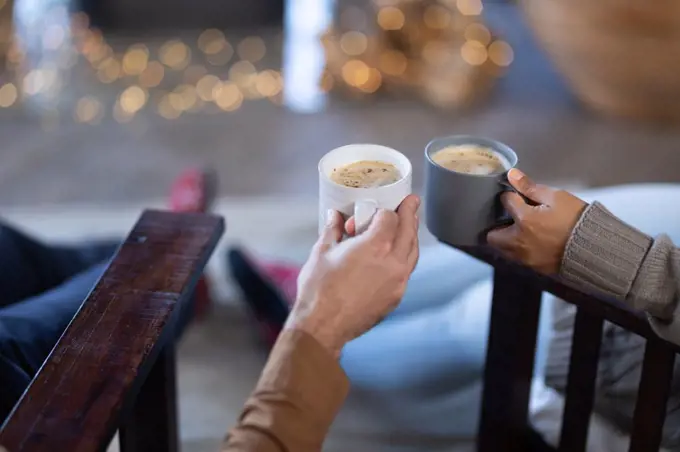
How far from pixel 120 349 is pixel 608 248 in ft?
1.56

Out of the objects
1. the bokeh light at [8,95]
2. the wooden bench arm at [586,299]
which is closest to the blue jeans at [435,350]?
the wooden bench arm at [586,299]

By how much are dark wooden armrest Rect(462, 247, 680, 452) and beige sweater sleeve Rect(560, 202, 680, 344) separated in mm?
16

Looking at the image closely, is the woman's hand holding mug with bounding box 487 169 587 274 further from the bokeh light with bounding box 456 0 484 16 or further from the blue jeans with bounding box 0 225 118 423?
the bokeh light with bounding box 456 0 484 16

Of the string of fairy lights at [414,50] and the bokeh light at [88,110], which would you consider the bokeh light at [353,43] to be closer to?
the string of fairy lights at [414,50]

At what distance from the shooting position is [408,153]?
7.50 feet

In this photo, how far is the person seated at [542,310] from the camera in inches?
35.3

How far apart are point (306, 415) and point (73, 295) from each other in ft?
1.32

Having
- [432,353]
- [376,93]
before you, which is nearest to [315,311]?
[432,353]

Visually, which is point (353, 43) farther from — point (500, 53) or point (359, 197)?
point (359, 197)

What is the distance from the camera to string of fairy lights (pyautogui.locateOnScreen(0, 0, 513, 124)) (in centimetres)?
248

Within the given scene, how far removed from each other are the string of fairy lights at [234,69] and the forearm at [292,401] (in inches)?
69.0

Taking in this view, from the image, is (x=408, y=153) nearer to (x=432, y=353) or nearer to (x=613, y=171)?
(x=613, y=171)

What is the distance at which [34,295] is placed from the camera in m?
1.16

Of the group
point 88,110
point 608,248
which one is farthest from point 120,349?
point 88,110
